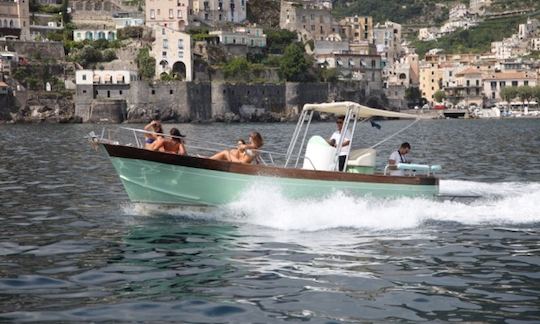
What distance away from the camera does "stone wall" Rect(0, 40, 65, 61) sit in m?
118

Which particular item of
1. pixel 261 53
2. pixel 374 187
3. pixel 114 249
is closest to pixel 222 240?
pixel 114 249

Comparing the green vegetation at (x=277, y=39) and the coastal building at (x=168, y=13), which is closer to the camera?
the coastal building at (x=168, y=13)

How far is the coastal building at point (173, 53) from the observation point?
11688cm

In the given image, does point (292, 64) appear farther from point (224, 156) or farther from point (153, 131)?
point (224, 156)

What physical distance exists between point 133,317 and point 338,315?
2.62m

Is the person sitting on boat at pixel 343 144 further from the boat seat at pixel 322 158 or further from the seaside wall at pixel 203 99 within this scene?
the seaside wall at pixel 203 99

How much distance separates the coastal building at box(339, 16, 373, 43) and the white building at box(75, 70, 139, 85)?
63681 millimetres

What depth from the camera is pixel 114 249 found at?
54.1 ft

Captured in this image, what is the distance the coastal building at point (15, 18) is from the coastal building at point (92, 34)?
649 centimetres

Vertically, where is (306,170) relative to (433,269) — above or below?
above

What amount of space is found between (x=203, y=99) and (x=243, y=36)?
1702cm

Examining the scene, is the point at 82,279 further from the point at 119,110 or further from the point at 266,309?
the point at 119,110

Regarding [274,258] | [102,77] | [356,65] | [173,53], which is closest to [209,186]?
[274,258]

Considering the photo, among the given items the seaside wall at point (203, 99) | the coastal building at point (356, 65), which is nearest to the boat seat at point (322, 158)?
the seaside wall at point (203, 99)
